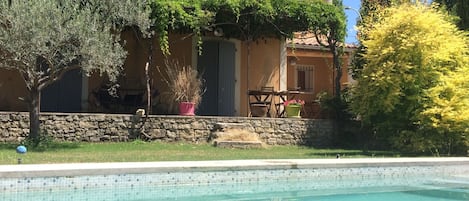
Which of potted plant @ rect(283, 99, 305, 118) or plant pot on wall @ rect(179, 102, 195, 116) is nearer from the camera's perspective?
plant pot on wall @ rect(179, 102, 195, 116)

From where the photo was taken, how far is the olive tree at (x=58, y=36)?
11.0 meters

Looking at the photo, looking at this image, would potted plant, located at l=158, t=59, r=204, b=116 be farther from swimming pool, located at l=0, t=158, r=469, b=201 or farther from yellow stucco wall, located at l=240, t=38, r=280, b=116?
swimming pool, located at l=0, t=158, r=469, b=201

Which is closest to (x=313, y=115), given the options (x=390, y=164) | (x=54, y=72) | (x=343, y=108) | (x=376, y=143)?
(x=343, y=108)

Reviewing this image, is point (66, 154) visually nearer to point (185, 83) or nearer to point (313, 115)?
point (185, 83)

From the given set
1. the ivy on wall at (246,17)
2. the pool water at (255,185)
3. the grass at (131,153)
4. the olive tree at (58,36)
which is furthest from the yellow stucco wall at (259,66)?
the pool water at (255,185)

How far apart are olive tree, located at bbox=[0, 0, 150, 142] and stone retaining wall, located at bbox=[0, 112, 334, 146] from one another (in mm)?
867

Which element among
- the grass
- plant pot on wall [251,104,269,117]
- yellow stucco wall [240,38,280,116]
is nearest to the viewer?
the grass

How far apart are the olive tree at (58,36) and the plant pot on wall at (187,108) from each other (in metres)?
2.86

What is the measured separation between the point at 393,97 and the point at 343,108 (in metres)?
3.06

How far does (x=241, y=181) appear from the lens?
9.40 meters

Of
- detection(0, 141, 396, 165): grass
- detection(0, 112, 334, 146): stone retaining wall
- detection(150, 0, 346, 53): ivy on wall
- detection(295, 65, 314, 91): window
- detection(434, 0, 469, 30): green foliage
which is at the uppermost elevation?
detection(434, 0, 469, 30): green foliage

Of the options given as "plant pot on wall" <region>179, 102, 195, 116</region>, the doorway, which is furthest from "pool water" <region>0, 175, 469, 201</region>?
the doorway

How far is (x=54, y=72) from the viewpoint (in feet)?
39.8

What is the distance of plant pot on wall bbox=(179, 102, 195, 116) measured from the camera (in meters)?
14.9
